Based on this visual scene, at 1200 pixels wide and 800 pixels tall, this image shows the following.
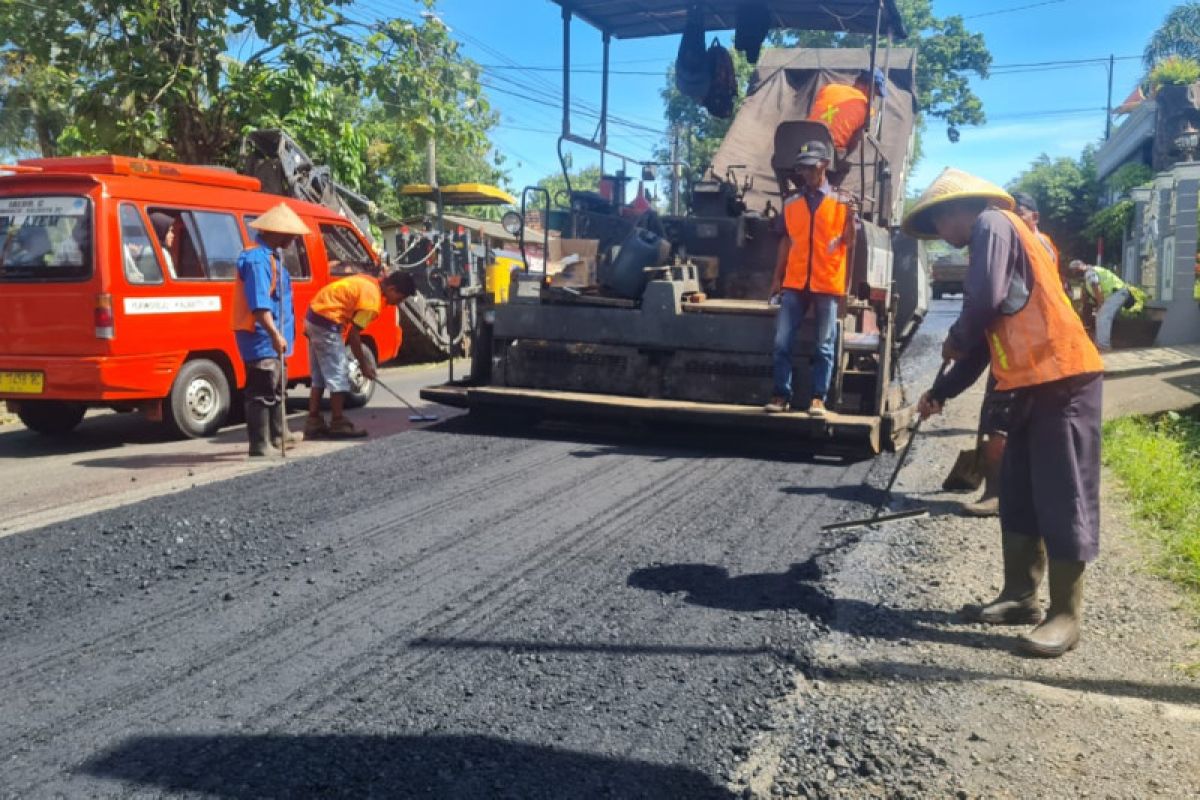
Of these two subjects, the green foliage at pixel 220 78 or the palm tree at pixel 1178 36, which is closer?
the green foliage at pixel 220 78

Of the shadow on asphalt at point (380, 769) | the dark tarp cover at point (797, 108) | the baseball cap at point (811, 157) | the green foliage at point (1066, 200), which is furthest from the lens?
the green foliage at point (1066, 200)

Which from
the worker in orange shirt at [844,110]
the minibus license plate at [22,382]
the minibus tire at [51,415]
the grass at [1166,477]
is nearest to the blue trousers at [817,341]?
the grass at [1166,477]

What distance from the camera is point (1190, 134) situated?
17.5 m

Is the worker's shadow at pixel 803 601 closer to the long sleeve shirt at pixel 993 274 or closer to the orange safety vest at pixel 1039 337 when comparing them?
the orange safety vest at pixel 1039 337

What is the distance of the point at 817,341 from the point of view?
6879 millimetres

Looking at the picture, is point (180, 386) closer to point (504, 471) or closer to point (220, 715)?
point (504, 471)

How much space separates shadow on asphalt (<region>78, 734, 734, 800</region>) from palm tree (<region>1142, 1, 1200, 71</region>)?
46.9 m

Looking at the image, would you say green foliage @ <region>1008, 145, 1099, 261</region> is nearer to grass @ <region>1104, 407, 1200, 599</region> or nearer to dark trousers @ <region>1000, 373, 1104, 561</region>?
grass @ <region>1104, 407, 1200, 599</region>

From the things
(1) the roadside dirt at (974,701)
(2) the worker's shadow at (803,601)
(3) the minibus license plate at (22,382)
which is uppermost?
(3) the minibus license plate at (22,382)

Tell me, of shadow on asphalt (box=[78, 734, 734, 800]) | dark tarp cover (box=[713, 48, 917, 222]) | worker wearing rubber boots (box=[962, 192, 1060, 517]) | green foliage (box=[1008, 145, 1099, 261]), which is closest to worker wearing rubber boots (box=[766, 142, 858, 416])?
worker wearing rubber boots (box=[962, 192, 1060, 517])

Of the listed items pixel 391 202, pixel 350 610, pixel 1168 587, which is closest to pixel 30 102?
pixel 391 202

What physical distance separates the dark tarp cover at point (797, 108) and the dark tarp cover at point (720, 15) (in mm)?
896

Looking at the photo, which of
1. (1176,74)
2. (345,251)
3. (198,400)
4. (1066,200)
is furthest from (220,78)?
(1066,200)

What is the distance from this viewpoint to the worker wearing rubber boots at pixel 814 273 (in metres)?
6.86
